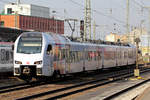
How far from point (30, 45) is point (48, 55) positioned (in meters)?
1.13

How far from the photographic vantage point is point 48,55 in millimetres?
19953

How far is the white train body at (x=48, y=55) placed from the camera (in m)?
19.3

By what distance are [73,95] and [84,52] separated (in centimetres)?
1205

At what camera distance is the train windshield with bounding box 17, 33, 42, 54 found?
19.6m

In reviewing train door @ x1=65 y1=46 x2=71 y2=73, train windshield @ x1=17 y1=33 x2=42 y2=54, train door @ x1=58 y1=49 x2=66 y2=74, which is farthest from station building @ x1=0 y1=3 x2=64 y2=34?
train windshield @ x1=17 y1=33 x2=42 y2=54

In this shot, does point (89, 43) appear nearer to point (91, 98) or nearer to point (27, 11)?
point (91, 98)

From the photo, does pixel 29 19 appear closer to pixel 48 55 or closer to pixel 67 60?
pixel 67 60

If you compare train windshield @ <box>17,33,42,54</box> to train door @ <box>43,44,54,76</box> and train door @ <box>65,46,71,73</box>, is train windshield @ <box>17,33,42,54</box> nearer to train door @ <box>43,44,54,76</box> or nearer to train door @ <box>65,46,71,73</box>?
train door @ <box>43,44,54,76</box>

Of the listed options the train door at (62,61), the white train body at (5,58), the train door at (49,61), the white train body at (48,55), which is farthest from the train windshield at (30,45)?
the white train body at (5,58)

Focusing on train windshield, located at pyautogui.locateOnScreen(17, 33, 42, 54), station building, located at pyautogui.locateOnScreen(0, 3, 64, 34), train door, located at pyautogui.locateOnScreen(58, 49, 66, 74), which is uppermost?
station building, located at pyautogui.locateOnScreen(0, 3, 64, 34)

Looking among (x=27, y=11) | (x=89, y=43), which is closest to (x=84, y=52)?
A: (x=89, y=43)

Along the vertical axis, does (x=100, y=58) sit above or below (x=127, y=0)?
below

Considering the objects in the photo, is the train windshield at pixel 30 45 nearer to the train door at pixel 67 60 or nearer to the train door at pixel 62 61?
the train door at pixel 62 61

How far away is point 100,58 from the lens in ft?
108
